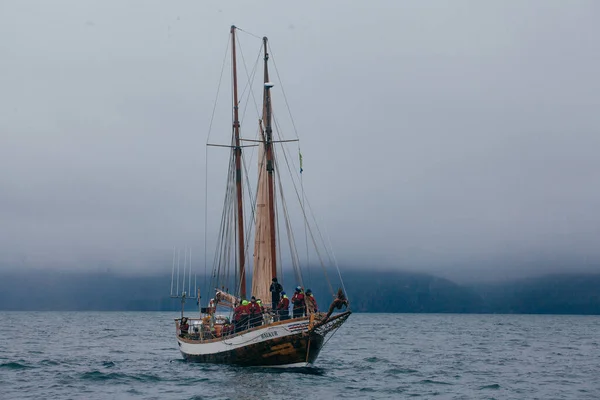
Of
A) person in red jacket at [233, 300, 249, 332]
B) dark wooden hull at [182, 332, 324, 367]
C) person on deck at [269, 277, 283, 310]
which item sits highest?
person on deck at [269, 277, 283, 310]

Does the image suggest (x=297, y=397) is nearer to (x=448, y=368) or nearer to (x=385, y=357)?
(x=448, y=368)

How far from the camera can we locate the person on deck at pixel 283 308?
44.8m

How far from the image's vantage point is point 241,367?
4647 centimetres

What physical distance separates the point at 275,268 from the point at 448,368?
1909 cm

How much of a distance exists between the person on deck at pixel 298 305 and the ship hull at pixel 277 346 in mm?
1009

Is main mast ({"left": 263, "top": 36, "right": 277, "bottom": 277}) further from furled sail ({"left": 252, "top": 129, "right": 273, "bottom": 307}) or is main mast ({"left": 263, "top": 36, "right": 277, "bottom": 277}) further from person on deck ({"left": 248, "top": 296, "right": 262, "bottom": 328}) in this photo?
person on deck ({"left": 248, "top": 296, "right": 262, "bottom": 328})

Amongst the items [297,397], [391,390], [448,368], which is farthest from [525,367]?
[297,397]

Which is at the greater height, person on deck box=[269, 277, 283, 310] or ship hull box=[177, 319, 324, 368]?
person on deck box=[269, 277, 283, 310]

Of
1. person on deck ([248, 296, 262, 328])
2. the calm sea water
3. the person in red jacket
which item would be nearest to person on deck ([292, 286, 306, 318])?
person on deck ([248, 296, 262, 328])

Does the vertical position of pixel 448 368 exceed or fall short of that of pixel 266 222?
it falls short

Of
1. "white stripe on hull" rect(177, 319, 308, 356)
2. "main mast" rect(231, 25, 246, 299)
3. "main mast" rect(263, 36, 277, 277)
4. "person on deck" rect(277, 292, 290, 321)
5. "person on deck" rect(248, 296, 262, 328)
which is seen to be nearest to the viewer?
"white stripe on hull" rect(177, 319, 308, 356)

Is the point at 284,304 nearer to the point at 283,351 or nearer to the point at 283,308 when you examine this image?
the point at 283,308

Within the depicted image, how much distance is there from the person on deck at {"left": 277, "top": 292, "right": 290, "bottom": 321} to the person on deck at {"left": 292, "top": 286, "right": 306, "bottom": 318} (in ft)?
1.44

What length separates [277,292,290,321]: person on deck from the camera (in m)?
44.8
